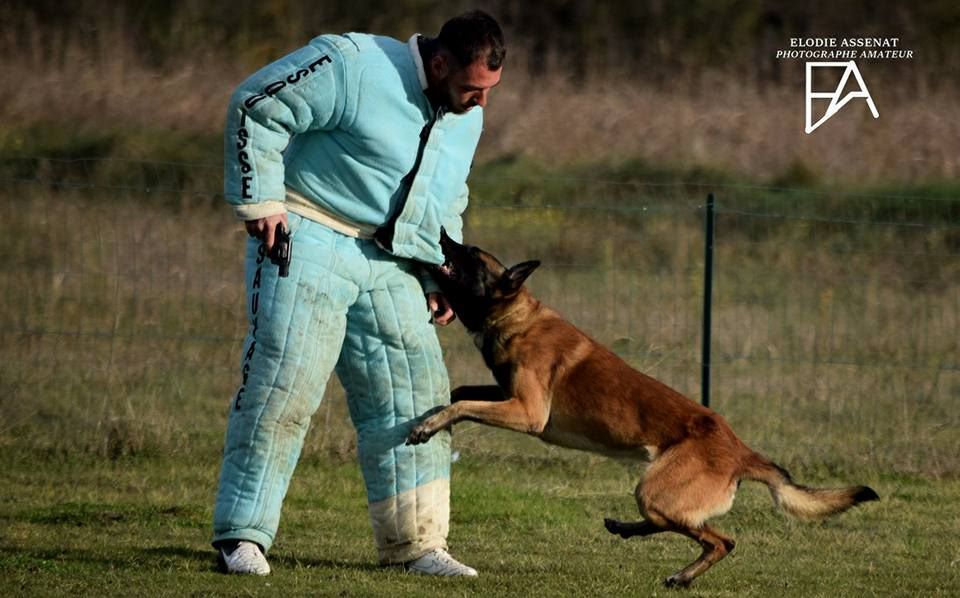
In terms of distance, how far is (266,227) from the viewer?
4934 millimetres

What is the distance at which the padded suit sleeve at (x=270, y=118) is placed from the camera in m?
4.90

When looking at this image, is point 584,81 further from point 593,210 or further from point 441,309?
point 441,309

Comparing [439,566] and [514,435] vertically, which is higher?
[439,566]

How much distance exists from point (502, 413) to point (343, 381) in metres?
0.64

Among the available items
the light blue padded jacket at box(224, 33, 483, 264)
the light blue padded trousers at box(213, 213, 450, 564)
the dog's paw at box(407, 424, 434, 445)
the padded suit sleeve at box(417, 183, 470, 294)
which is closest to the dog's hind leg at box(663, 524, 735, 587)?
the light blue padded trousers at box(213, 213, 450, 564)

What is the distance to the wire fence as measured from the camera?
338 inches

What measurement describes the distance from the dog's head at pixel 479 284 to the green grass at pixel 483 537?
39.9 inches

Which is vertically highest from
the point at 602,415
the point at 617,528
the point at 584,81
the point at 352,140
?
→ the point at 584,81

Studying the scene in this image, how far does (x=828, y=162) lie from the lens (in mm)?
15828

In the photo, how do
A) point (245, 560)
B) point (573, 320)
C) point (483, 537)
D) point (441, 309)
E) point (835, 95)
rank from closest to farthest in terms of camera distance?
point (245, 560) < point (441, 309) < point (483, 537) < point (573, 320) < point (835, 95)

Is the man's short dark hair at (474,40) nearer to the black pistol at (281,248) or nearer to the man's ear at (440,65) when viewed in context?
the man's ear at (440,65)

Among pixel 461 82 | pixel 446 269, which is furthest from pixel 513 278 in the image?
pixel 461 82

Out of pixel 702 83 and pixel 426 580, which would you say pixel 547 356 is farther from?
pixel 702 83

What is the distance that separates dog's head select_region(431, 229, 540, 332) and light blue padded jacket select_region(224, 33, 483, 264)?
0.60 meters
